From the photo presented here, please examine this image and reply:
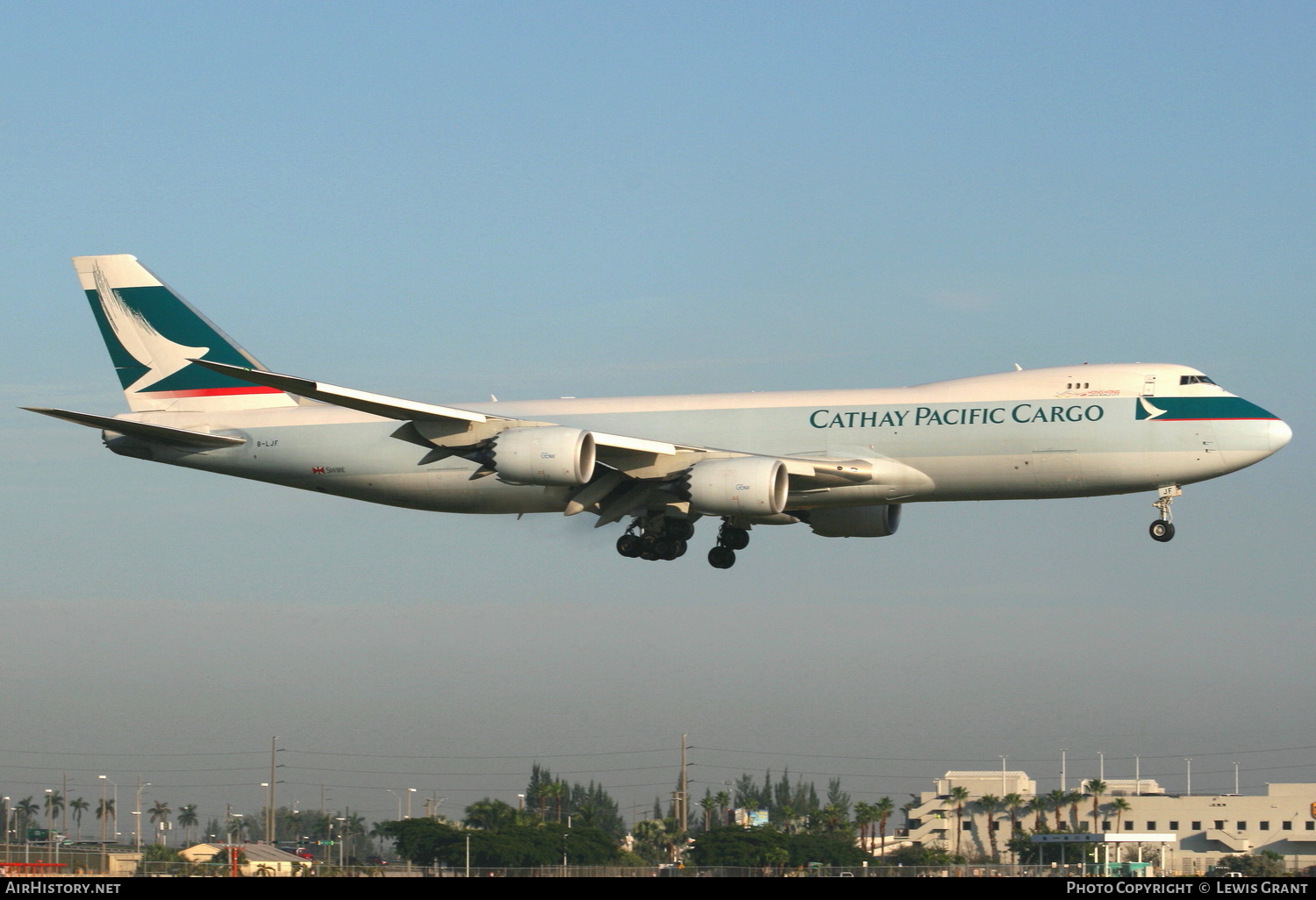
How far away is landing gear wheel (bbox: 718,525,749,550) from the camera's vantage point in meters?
49.2

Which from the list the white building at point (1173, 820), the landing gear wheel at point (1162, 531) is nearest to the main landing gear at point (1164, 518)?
the landing gear wheel at point (1162, 531)

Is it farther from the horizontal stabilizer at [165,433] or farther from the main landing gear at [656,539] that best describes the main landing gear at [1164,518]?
the horizontal stabilizer at [165,433]

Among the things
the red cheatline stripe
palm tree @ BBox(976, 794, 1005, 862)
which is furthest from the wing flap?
palm tree @ BBox(976, 794, 1005, 862)

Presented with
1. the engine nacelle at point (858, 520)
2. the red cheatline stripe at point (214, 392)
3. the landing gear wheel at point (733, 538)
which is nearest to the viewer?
the engine nacelle at point (858, 520)

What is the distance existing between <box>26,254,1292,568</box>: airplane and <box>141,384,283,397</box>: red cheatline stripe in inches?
20.3

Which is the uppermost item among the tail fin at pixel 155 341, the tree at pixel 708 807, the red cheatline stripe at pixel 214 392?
the tail fin at pixel 155 341

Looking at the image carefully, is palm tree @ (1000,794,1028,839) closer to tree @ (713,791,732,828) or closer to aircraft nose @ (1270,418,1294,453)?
tree @ (713,791,732,828)

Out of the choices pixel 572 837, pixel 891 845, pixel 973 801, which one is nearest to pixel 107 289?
pixel 572 837

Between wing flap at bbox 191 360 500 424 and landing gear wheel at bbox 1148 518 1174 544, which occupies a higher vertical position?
wing flap at bbox 191 360 500 424

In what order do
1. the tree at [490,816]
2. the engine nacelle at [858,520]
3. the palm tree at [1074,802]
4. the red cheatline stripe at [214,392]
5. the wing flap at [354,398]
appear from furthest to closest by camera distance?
the palm tree at [1074,802] < the tree at [490,816] < the red cheatline stripe at [214,392] < the engine nacelle at [858,520] < the wing flap at [354,398]

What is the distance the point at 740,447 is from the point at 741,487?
364 cm

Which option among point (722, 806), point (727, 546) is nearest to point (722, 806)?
point (722, 806)

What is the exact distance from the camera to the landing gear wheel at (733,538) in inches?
1935

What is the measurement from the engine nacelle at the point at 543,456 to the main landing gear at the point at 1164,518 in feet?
53.1
